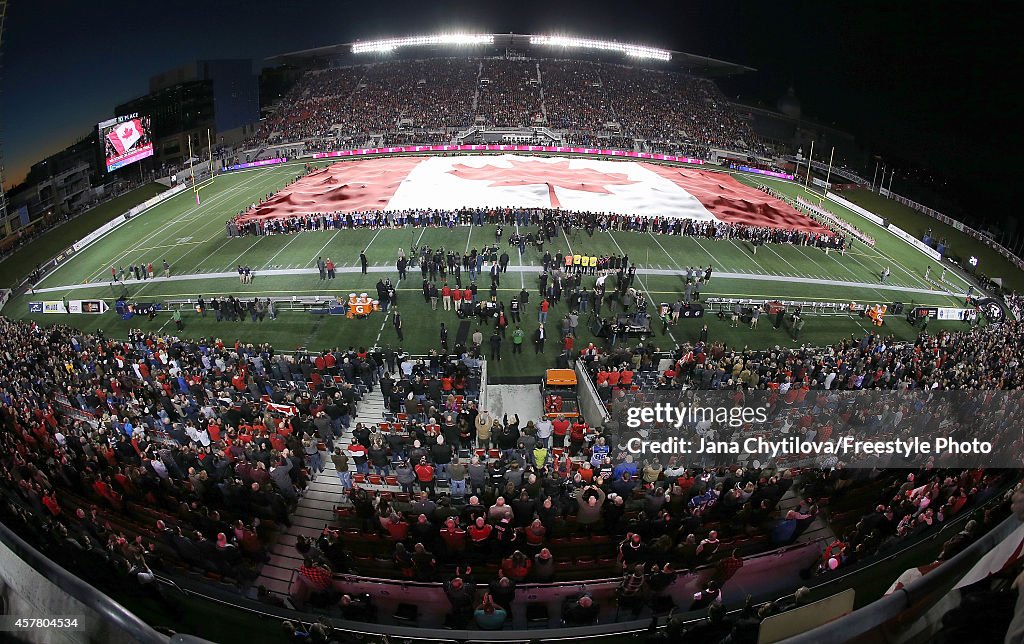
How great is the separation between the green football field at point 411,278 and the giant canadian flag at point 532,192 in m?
2.46

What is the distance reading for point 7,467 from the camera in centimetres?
1294

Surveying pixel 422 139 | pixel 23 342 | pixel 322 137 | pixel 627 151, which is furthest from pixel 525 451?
pixel 322 137

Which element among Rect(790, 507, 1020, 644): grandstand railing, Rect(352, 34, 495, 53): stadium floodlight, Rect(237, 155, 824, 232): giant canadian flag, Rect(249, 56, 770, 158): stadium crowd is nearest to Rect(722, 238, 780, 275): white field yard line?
Rect(237, 155, 824, 232): giant canadian flag

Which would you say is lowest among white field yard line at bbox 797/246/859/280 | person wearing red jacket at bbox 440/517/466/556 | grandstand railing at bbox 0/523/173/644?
person wearing red jacket at bbox 440/517/466/556

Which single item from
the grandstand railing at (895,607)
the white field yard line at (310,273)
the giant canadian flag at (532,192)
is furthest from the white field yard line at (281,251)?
the grandstand railing at (895,607)

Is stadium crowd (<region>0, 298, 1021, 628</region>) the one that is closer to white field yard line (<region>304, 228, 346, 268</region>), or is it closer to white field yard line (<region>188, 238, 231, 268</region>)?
white field yard line (<region>304, 228, 346, 268</region>)

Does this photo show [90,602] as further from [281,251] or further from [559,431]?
[281,251]

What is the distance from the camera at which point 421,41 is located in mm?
82688

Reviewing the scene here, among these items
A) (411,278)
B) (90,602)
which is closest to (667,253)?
(411,278)

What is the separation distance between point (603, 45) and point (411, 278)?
69852 mm

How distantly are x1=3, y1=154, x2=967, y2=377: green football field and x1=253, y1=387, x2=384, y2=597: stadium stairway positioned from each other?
8.42m

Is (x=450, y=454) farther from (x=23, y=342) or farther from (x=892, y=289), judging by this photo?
(x=892, y=289)

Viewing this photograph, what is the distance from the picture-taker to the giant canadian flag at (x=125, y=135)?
54875 millimetres

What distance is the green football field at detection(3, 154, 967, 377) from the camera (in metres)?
24.9
